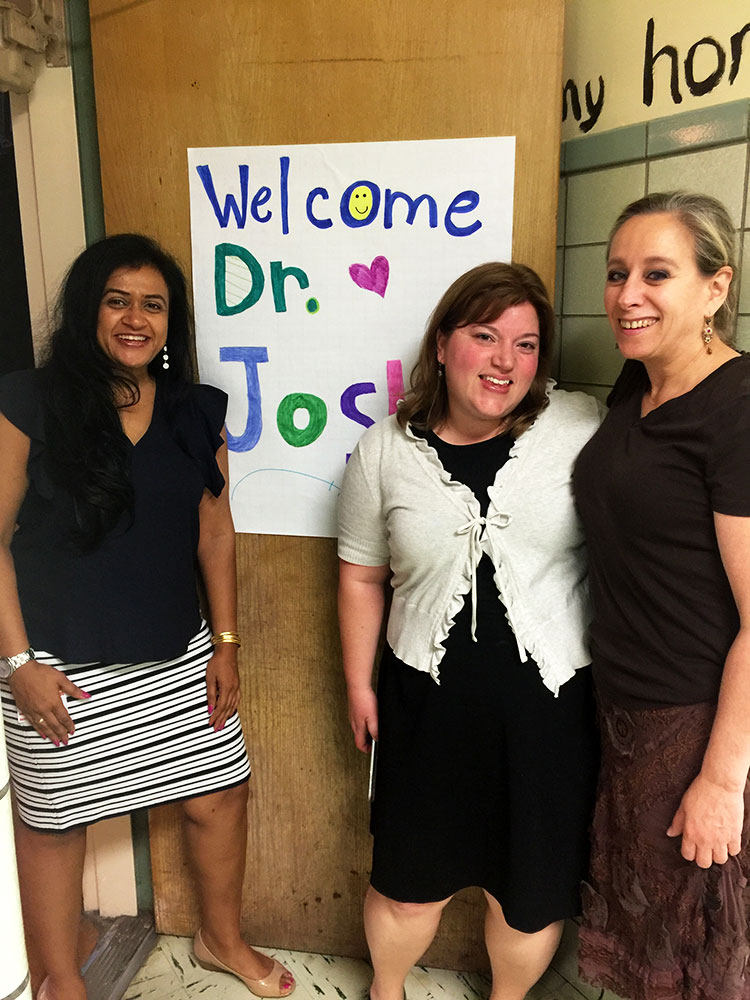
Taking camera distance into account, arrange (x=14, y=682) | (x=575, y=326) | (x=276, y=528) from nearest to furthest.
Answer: (x=14, y=682) < (x=575, y=326) < (x=276, y=528)

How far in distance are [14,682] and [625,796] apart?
3.17 ft

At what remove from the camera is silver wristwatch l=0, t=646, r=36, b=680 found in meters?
1.27

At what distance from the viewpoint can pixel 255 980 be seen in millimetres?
1598

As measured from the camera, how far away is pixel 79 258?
128cm

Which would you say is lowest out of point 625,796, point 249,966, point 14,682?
point 249,966

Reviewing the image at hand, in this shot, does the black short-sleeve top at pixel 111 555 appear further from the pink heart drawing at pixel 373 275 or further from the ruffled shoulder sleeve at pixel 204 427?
the pink heart drawing at pixel 373 275

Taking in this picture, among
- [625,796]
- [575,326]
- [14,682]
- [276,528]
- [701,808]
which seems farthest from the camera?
[276,528]

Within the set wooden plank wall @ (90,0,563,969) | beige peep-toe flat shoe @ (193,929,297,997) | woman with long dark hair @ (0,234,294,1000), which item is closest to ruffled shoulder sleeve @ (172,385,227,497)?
woman with long dark hair @ (0,234,294,1000)

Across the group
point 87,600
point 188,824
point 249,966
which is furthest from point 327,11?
point 249,966

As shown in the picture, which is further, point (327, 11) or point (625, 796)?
point (327, 11)

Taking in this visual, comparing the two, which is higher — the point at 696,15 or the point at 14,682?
the point at 696,15

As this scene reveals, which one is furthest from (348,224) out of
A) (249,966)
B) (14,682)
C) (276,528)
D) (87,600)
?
(249,966)

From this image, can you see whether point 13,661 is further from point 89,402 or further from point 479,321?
point 479,321

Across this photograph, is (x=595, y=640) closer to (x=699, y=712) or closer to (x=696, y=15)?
(x=699, y=712)
